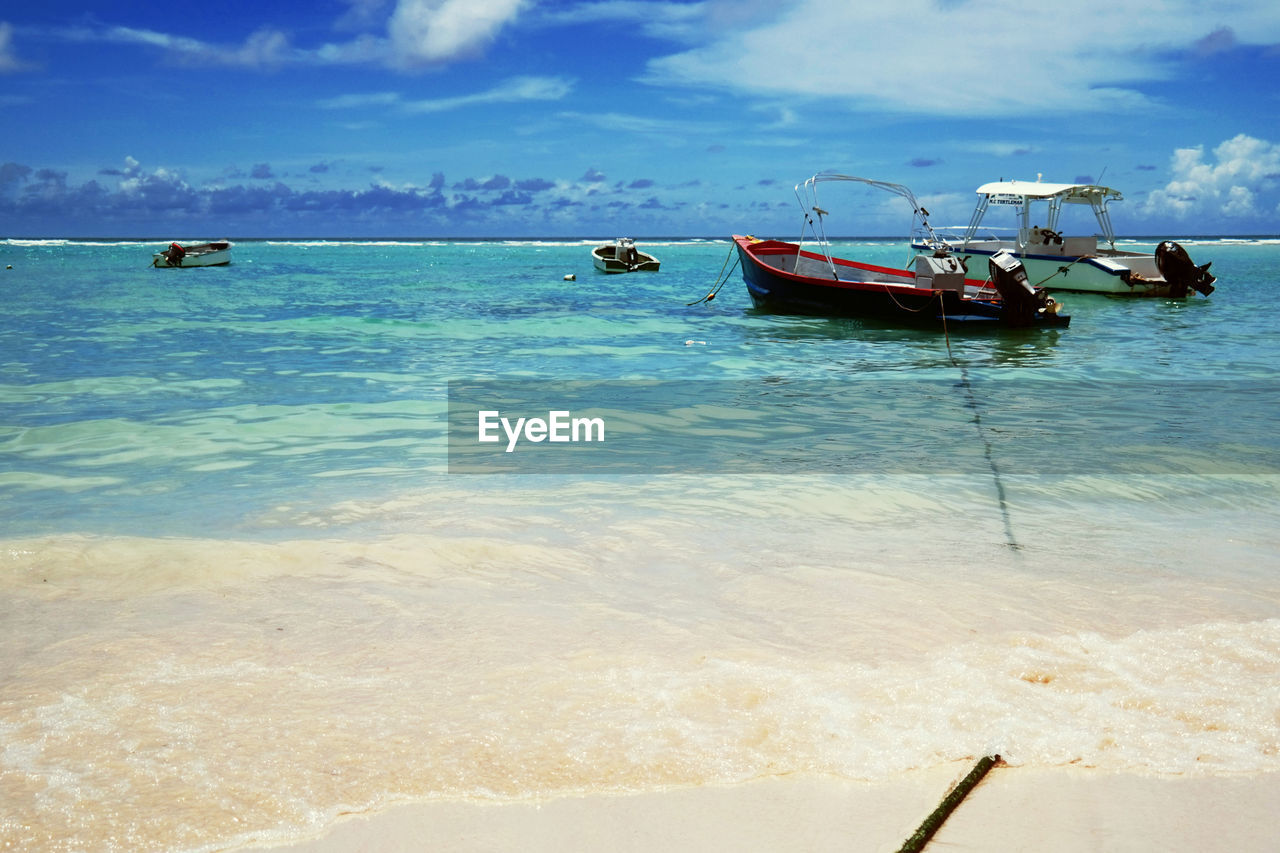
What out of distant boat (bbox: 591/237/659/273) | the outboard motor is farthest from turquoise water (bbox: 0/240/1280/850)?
distant boat (bbox: 591/237/659/273)

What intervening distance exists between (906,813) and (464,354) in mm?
14078

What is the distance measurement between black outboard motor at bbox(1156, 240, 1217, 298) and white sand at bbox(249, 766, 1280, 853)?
2996 centimetres

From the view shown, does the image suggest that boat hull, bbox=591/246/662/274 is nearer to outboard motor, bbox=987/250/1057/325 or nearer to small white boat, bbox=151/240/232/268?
small white boat, bbox=151/240/232/268

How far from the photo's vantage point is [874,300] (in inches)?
768

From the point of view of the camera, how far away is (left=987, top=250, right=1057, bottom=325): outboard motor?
1880cm

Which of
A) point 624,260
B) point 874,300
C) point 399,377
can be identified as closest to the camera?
point 399,377

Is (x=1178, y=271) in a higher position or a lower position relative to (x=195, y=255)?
lower

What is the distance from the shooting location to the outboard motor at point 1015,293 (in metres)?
18.8

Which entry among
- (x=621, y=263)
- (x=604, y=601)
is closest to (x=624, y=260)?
(x=621, y=263)

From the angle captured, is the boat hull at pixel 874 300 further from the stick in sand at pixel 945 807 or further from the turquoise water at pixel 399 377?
the stick in sand at pixel 945 807

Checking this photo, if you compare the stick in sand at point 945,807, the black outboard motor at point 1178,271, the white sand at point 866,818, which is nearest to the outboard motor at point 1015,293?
the black outboard motor at point 1178,271

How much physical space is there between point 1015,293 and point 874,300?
2.74 metres

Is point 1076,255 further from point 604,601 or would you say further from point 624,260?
point 604,601

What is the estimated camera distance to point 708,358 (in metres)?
15.3
